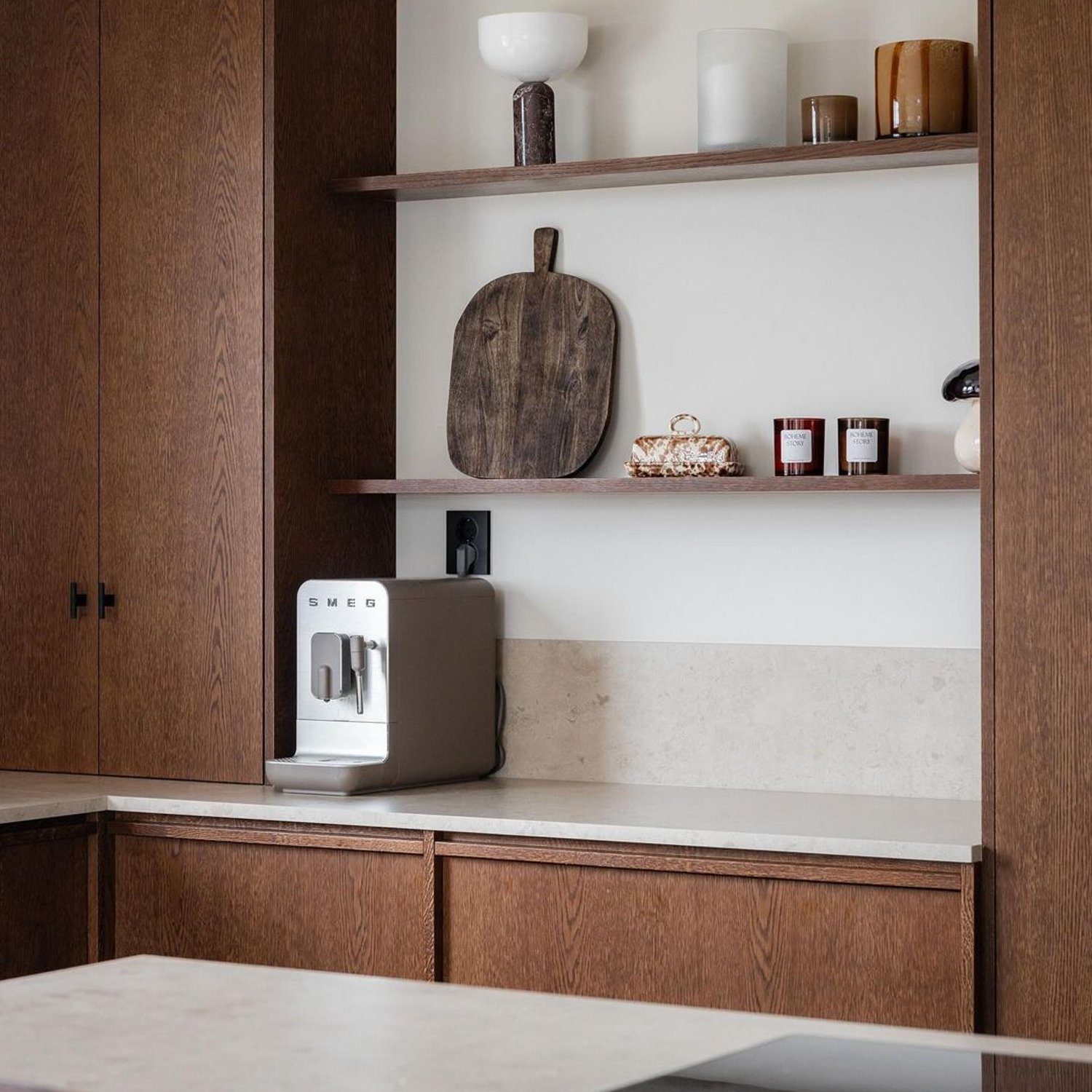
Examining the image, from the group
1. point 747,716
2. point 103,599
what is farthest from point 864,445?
point 103,599

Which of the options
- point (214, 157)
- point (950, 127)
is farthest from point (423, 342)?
point (950, 127)

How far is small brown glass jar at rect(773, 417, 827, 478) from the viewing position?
283 centimetres

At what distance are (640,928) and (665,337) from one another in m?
1.13

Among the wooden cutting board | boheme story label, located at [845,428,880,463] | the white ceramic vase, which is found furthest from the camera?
the wooden cutting board

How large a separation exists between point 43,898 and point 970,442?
5.56 ft

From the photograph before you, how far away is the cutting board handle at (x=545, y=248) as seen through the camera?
126 inches

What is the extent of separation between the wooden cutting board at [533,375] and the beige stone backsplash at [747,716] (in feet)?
1.20

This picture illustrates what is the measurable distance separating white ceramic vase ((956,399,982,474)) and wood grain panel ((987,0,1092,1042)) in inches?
9.5

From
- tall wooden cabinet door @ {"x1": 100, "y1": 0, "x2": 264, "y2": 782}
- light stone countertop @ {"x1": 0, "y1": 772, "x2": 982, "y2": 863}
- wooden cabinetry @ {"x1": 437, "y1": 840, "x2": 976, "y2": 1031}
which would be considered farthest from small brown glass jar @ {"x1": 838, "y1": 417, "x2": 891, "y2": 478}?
tall wooden cabinet door @ {"x1": 100, "y1": 0, "x2": 264, "y2": 782}

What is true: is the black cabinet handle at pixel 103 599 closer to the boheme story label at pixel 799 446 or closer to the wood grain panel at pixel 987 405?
the boheme story label at pixel 799 446

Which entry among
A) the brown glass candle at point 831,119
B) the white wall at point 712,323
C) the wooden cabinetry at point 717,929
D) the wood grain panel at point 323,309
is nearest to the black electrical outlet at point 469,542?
the white wall at point 712,323

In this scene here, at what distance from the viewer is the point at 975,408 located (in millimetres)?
2689

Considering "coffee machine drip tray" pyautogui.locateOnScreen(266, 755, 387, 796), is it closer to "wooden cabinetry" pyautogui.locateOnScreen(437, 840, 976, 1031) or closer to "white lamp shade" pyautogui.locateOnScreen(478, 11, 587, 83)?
"wooden cabinetry" pyautogui.locateOnScreen(437, 840, 976, 1031)

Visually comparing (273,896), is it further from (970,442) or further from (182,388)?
(970,442)
